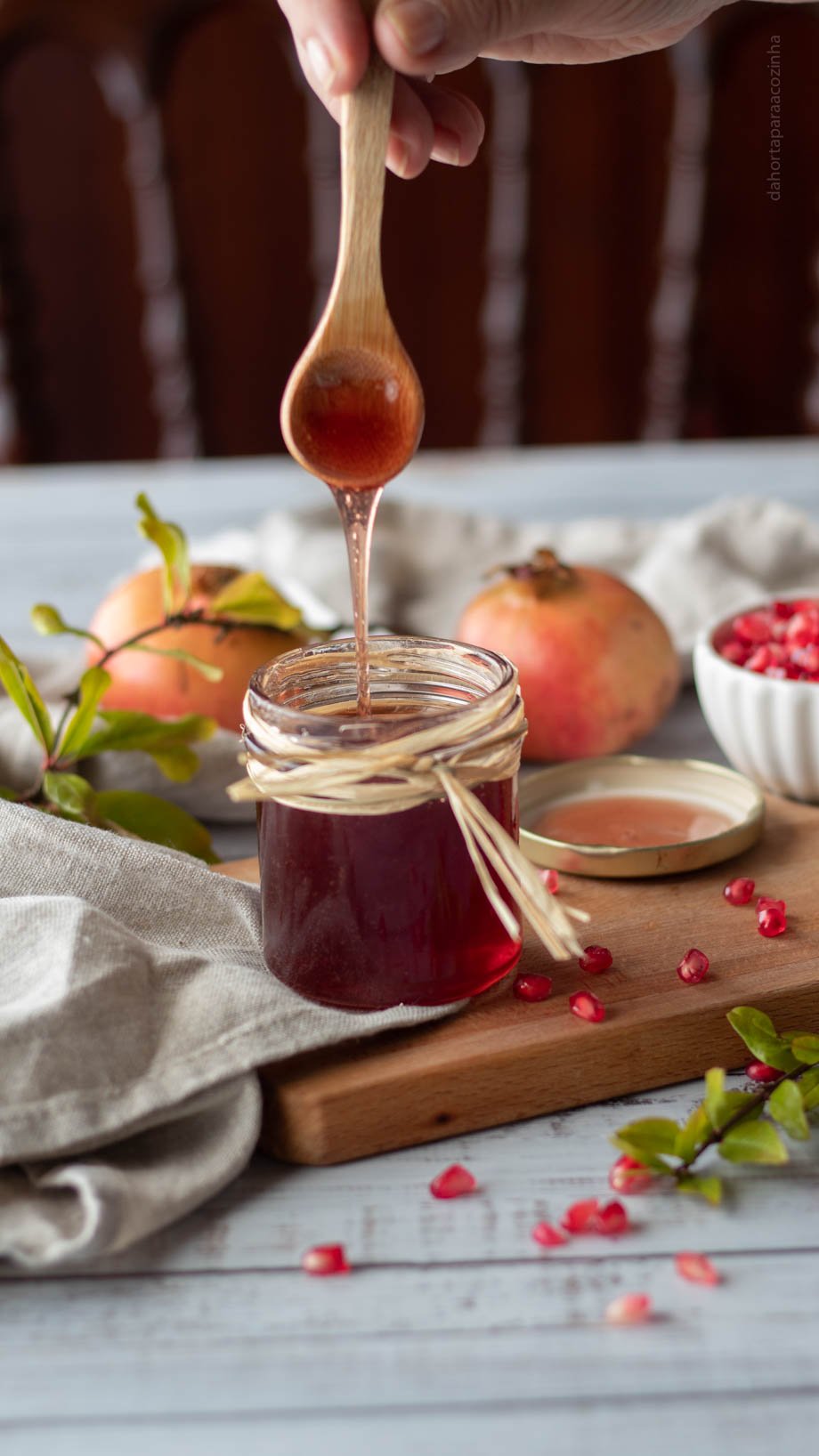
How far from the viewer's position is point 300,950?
38.3 inches

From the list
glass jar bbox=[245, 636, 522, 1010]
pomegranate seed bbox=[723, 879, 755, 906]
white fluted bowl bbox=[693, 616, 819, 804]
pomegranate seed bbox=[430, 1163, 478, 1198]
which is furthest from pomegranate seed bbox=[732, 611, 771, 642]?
pomegranate seed bbox=[430, 1163, 478, 1198]

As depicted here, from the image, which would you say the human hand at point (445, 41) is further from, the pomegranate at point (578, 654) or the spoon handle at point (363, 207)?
the pomegranate at point (578, 654)

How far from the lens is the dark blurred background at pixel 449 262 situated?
384 centimetres

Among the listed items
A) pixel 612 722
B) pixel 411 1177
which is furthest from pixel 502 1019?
pixel 612 722

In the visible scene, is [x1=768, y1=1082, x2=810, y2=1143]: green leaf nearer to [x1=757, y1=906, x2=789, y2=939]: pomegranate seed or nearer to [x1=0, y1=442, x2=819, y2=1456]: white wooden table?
[x1=0, y1=442, x2=819, y2=1456]: white wooden table

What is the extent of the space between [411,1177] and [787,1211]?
8.4 inches

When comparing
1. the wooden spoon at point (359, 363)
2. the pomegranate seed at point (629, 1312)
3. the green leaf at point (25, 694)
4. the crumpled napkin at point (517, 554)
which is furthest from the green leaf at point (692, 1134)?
the crumpled napkin at point (517, 554)

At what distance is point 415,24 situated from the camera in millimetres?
984

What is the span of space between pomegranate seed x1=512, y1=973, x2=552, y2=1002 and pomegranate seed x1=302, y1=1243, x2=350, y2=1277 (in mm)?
242

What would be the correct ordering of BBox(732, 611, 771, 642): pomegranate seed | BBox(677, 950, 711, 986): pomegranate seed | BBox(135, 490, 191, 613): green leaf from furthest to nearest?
BBox(732, 611, 771, 642): pomegranate seed → BBox(135, 490, 191, 613): green leaf → BBox(677, 950, 711, 986): pomegranate seed

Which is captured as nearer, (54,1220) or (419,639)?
(54,1220)

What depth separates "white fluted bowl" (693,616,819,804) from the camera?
1.31 metres

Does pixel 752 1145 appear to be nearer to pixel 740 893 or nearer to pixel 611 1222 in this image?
pixel 611 1222

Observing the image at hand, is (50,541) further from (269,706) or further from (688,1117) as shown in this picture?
(688,1117)
